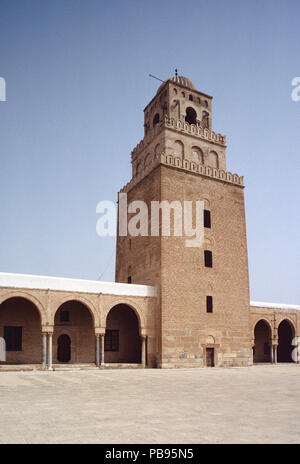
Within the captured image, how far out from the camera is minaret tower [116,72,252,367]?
74.2 feet

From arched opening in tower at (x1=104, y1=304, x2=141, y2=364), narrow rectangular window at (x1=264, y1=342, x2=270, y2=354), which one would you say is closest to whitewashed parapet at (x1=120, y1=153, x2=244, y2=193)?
arched opening in tower at (x1=104, y1=304, x2=141, y2=364)

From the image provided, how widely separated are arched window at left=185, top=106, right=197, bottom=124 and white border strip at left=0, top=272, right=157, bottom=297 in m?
11.7

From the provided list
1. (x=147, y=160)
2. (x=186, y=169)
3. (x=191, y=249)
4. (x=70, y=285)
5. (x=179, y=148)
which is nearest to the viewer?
(x=70, y=285)

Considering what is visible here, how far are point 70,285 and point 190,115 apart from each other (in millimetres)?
14165

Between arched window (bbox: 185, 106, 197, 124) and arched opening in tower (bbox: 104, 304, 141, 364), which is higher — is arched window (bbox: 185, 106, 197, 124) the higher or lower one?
the higher one

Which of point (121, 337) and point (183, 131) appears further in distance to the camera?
point (183, 131)

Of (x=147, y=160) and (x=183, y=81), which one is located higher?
(x=183, y=81)

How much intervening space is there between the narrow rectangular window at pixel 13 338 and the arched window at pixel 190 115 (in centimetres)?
1667

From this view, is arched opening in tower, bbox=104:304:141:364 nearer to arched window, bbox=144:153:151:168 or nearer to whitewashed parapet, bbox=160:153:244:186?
whitewashed parapet, bbox=160:153:244:186

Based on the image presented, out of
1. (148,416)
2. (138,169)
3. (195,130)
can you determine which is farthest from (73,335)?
(148,416)

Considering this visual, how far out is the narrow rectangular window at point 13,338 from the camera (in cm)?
2133

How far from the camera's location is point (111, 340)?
24.4m

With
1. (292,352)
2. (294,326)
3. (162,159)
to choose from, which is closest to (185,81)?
(162,159)

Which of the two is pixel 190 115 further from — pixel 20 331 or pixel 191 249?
pixel 20 331
